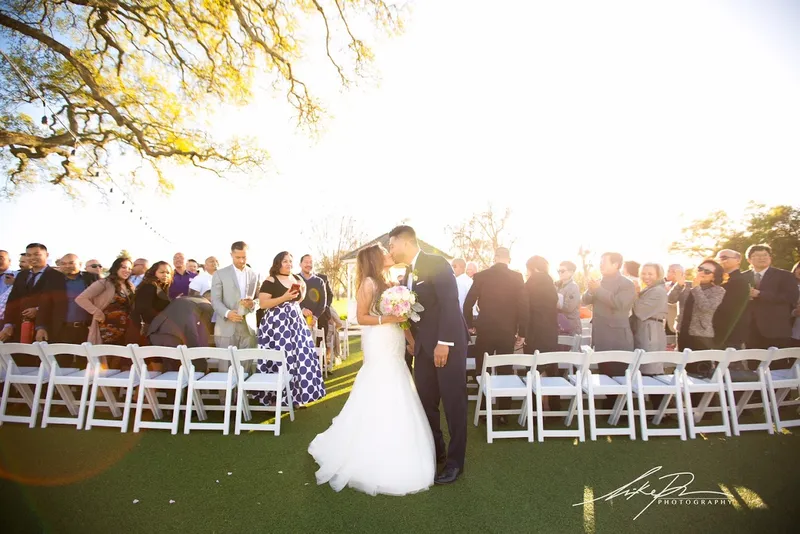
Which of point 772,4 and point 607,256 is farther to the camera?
point 607,256

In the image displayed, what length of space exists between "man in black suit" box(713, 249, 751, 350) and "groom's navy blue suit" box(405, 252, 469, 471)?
12.9 ft

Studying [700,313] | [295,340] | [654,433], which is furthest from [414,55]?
[654,433]

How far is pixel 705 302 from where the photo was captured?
505 centimetres

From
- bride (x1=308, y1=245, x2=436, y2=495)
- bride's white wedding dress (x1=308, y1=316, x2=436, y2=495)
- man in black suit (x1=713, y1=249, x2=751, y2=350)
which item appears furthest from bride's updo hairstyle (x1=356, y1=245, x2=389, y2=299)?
man in black suit (x1=713, y1=249, x2=751, y2=350)

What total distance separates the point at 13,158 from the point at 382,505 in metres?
7.74

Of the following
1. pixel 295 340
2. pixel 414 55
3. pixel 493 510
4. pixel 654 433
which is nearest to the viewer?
pixel 493 510

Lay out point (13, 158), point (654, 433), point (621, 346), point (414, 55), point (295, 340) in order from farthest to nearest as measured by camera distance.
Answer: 1. point (414, 55)
2. point (13, 158)
3. point (295, 340)
4. point (621, 346)
5. point (654, 433)

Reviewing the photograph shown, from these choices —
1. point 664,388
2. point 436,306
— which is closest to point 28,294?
point 436,306

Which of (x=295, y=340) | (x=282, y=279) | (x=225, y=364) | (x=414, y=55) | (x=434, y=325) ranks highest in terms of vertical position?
(x=414, y=55)

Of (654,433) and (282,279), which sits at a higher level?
(282,279)

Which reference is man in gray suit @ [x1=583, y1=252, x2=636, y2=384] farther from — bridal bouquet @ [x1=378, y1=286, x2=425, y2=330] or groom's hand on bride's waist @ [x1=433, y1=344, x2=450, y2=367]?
bridal bouquet @ [x1=378, y1=286, x2=425, y2=330]

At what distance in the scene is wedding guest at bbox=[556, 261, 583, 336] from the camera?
585cm

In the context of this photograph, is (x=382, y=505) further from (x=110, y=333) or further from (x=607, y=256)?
(x=110, y=333)

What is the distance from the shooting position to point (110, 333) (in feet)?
17.3
